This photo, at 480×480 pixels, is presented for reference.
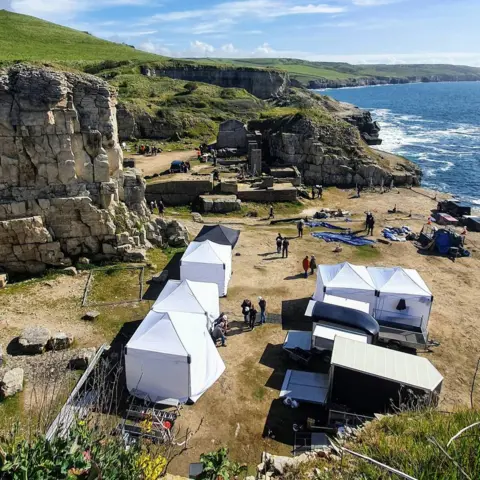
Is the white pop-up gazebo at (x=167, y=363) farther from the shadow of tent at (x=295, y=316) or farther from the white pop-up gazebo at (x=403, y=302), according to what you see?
the white pop-up gazebo at (x=403, y=302)

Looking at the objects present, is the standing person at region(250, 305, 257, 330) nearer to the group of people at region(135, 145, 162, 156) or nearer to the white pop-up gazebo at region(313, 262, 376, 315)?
the white pop-up gazebo at region(313, 262, 376, 315)

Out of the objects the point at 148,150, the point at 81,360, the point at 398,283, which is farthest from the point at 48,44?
the point at 398,283

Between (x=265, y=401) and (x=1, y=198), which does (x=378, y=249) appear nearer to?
(x=265, y=401)

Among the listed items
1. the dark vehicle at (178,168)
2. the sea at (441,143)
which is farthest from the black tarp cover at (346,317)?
the sea at (441,143)

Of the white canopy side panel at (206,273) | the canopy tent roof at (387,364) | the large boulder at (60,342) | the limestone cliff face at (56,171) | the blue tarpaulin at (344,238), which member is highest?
the limestone cliff face at (56,171)

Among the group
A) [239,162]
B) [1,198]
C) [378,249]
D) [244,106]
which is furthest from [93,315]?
[244,106]

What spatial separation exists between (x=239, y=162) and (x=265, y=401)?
3097 cm

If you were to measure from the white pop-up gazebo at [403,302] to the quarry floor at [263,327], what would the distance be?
39.3 inches

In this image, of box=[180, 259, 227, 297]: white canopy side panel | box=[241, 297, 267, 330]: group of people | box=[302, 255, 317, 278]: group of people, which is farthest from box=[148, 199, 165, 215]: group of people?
box=[241, 297, 267, 330]: group of people

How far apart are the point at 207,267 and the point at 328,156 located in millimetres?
25283

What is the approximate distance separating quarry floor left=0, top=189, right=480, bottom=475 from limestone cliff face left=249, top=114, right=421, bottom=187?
13173mm

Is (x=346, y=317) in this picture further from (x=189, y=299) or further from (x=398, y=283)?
(x=189, y=299)

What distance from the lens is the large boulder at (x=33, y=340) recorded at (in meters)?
13.3

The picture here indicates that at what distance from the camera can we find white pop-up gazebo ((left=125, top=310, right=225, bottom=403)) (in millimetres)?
11523
